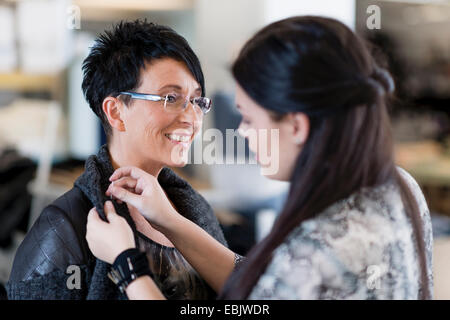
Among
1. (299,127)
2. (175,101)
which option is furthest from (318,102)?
(175,101)

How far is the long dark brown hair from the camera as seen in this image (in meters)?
0.85

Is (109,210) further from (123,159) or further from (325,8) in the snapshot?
(325,8)

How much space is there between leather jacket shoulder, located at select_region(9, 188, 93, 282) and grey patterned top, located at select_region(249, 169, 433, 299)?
0.34 meters

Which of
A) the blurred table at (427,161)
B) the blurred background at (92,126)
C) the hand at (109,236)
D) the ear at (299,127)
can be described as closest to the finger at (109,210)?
the hand at (109,236)

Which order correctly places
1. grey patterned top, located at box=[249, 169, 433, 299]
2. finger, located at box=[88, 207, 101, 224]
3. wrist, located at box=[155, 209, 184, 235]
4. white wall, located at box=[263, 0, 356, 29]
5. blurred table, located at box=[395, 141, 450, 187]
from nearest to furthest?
grey patterned top, located at box=[249, 169, 433, 299]
finger, located at box=[88, 207, 101, 224]
wrist, located at box=[155, 209, 184, 235]
white wall, located at box=[263, 0, 356, 29]
blurred table, located at box=[395, 141, 450, 187]

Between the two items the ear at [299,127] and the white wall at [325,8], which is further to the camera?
the white wall at [325,8]

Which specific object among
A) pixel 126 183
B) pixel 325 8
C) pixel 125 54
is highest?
pixel 325 8

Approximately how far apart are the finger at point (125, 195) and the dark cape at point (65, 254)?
0.02 m

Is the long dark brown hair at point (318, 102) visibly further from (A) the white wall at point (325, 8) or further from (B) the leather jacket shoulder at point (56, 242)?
(A) the white wall at point (325, 8)

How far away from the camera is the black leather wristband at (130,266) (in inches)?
35.2

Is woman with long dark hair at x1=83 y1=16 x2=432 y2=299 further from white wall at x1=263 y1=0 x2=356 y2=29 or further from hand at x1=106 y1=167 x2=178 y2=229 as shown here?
white wall at x1=263 y1=0 x2=356 y2=29

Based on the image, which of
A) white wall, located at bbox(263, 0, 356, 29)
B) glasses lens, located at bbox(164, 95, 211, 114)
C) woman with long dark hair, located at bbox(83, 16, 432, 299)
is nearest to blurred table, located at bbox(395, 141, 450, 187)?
white wall, located at bbox(263, 0, 356, 29)

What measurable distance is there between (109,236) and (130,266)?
0.22 feet

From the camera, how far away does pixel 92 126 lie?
1893 millimetres
